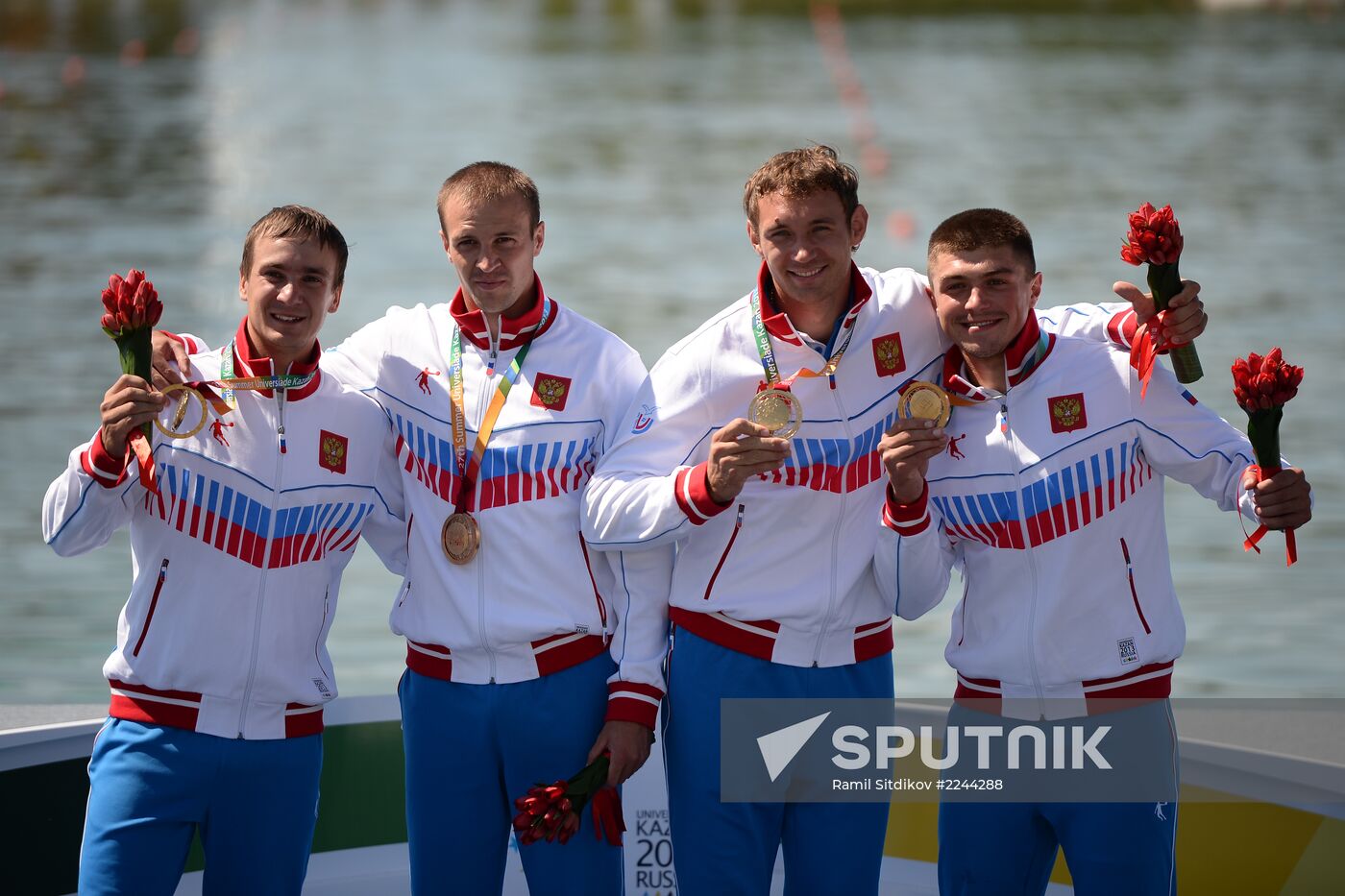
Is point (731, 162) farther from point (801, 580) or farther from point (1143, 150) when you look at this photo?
point (801, 580)

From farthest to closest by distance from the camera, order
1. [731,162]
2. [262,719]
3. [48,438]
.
A: [731,162]
[48,438]
[262,719]

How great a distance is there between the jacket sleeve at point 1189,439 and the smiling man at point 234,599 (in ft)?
5.87

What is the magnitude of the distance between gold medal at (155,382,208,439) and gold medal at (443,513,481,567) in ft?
1.92

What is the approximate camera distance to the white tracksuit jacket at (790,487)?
3.83m

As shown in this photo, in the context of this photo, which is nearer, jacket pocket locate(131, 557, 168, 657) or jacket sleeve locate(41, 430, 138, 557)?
jacket sleeve locate(41, 430, 138, 557)

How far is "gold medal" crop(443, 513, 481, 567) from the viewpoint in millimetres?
3820

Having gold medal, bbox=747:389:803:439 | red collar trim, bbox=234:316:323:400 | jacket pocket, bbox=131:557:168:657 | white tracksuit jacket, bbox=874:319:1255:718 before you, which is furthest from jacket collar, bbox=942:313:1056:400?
jacket pocket, bbox=131:557:168:657

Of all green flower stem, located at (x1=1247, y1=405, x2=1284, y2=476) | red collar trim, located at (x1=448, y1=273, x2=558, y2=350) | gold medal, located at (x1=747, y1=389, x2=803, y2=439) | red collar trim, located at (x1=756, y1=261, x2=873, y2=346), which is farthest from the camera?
red collar trim, located at (x1=448, y1=273, x2=558, y2=350)

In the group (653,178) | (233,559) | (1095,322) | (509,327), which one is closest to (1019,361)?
(1095,322)

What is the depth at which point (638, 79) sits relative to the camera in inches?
1448

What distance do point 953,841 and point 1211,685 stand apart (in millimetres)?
6897

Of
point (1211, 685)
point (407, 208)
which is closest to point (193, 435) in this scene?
point (1211, 685)

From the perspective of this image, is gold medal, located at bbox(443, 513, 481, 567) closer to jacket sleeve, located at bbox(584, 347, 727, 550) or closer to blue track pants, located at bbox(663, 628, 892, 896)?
jacket sleeve, located at bbox(584, 347, 727, 550)

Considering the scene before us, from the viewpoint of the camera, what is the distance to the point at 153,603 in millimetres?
3793
